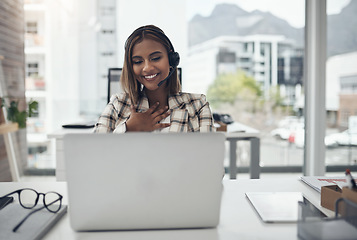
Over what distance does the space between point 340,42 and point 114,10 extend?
89.5 inches

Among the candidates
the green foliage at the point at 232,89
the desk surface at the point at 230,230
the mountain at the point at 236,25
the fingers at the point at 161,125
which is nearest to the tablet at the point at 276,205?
the desk surface at the point at 230,230

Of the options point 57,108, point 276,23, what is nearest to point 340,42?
point 276,23

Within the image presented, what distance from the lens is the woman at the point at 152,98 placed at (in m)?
1.33

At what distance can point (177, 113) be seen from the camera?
1.42 metres

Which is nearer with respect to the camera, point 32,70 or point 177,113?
point 177,113

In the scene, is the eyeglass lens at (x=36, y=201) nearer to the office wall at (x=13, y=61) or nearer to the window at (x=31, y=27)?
the office wall at (x=13, y=61)

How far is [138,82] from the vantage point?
1.42m

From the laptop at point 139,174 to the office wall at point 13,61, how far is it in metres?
2.76

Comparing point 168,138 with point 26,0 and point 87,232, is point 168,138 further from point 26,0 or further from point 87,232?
point 26,0

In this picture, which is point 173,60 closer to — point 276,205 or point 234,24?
point 276,205

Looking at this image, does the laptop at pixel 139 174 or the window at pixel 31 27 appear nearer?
the laptop at pixel 139 174

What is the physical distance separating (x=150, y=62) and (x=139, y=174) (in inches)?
30.6

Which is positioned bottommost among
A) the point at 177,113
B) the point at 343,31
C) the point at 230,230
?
the point at 230,230

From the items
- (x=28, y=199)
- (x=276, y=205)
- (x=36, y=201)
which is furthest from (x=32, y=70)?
(x=276, y=205)
